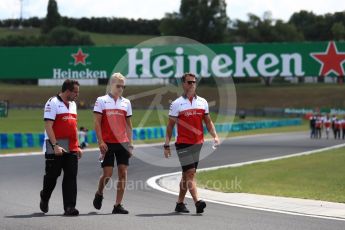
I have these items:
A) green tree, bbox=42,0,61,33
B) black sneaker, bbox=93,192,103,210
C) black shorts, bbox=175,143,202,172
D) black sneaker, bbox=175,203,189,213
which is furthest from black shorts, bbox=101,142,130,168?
green tree, bbox=42,0,61,33

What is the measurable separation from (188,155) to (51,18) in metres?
154

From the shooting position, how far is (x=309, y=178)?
16328 millimetres

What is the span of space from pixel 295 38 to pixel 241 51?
328 ft

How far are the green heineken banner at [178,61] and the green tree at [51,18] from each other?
113 metres

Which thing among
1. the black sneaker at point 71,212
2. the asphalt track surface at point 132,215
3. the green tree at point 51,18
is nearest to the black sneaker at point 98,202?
the asphalt track surface at point 132,215

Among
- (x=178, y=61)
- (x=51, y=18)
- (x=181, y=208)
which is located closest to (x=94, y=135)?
(x=178, y=61)

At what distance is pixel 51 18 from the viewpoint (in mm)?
160000

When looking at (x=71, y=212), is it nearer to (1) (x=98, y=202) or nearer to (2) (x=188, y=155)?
(1) (x=98, y=202)

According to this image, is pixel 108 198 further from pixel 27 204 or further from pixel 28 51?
pixel 28 51

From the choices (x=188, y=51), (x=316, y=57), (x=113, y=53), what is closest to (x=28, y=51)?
(x=113, y=53)

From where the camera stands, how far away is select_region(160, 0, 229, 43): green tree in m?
119

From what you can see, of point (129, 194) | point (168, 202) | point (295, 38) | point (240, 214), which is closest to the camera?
point (240, 214)

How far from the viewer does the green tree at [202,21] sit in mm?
119188

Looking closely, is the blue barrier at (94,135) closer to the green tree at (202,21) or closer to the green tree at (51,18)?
the green tree at (202,21)
